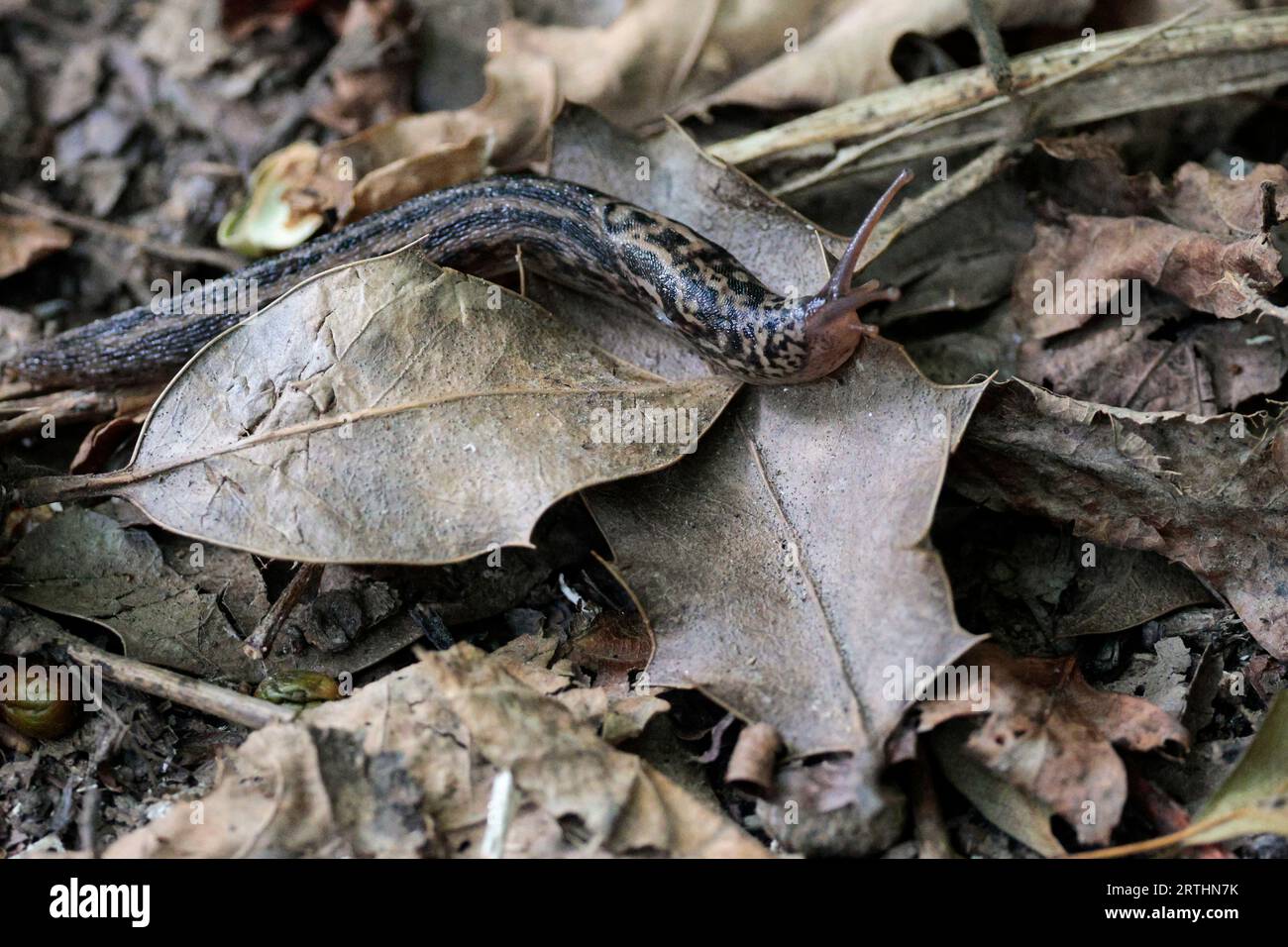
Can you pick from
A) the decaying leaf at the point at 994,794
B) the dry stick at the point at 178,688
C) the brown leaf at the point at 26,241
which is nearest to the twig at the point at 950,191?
the decaying leaf at the point at 994,794

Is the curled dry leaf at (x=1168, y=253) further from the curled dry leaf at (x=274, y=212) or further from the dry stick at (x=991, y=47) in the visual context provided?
the curled dry leaf at (x=274, y=212)

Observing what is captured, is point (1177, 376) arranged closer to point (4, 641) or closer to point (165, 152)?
point (4, 641)

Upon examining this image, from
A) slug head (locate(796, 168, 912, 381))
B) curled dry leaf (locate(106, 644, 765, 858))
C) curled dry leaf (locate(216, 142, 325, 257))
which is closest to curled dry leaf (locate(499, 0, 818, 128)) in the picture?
curled dry leaf (locate(216, 142, 325, 257))

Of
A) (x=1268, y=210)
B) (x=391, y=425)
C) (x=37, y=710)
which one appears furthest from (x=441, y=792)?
(x=1268, y=210)

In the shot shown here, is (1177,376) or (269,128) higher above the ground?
(269,128)

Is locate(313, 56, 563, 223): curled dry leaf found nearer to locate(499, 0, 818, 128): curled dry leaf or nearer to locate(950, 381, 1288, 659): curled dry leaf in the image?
locate(499, 0, 818, 128): curled dry leaf
